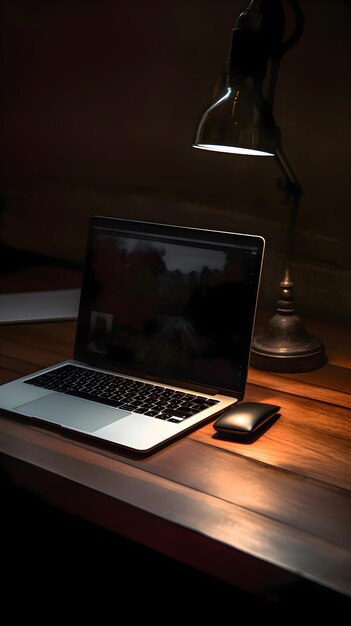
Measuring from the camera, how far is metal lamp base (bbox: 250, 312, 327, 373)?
1300 millimetres

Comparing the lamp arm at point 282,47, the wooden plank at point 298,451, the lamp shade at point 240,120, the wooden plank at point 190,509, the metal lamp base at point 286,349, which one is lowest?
the wooden plank at point 190,509

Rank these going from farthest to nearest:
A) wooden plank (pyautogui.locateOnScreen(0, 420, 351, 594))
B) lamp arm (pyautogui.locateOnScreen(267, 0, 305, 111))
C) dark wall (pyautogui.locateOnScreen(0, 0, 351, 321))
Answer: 1. dark wall (pyautogui.locateOnScreen(0, 0, 351, 321))
2. lamp arm (pyautogui.locateOnScreen(267, 0, 305, 111))
3. wooden plank (pyautogui.locateOnScreen(0, 420, 351, 594))

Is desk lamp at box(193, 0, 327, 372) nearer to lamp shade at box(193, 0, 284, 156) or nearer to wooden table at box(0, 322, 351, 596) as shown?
lamp shade at box(193, 0, 284, 156)

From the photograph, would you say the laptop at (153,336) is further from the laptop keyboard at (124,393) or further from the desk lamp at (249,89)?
the desk lamp at (249,89)

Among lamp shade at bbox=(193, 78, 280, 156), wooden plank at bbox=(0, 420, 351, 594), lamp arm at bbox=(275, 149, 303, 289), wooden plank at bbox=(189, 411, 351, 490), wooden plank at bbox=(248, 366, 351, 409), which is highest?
lamp shade at bbox=(193, 78, 280, 156)

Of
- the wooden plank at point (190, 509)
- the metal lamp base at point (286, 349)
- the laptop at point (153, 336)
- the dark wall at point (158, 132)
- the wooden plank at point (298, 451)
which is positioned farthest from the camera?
the dark wall at point (158, 132)

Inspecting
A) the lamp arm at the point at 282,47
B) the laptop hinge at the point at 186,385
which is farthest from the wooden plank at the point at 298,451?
the lamp arm at the point at 282,47

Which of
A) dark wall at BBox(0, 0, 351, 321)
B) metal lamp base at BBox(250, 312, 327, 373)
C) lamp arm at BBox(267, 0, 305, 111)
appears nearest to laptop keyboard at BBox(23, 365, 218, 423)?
metal lamp base at BBox(250, 312, 327, 373)

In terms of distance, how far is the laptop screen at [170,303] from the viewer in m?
1.13

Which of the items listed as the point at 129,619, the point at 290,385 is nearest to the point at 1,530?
the point at 129,619

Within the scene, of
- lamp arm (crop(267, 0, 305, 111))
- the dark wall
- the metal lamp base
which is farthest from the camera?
the dark wall

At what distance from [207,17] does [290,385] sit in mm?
941

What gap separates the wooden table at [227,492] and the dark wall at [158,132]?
0.62 meters

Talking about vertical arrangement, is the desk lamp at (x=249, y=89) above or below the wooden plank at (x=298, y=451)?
above
